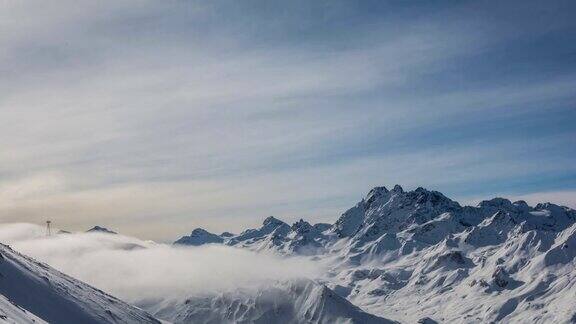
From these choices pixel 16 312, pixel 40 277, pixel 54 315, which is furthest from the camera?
pixel 40 277

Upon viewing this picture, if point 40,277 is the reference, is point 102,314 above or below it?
below

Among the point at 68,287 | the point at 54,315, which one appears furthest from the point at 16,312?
the point at 68,287

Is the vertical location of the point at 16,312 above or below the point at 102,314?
above

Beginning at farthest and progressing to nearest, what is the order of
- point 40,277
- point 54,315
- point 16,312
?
1. point 40,277
2. point 54,315
3. point 16,312

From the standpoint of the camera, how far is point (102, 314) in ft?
633

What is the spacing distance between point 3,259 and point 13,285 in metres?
13.2

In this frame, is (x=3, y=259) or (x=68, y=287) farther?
(x=68, y=287)

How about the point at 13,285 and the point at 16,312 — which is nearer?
the point at 16,312

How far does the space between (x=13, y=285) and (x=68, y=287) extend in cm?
2923

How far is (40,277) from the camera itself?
615 ft

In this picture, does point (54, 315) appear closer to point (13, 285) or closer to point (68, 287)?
point (13, 285)

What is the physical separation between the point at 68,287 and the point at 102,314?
14775mm

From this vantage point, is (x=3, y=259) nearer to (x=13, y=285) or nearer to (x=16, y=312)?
(x=13, y=285)

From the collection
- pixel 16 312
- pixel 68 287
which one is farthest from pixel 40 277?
pixel 16 312
